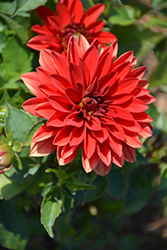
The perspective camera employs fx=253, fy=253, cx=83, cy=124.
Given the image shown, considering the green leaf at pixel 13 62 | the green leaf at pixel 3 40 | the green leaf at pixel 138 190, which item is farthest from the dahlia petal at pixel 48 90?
the green leaf at pixel 138 190

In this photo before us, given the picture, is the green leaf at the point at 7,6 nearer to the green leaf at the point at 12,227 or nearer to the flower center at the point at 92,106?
the flower center at the point at 92,106

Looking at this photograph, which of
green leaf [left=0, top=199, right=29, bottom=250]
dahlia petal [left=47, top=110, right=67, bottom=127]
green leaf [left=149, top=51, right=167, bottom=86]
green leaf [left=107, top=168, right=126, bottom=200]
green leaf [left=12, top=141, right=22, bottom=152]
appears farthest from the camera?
green leaf [left=149, top=51, right=167, bottom=86]

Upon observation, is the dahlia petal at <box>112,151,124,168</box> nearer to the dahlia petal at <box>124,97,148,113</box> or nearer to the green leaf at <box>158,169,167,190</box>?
the dahlia petal at <box>124,97,148,113</box>

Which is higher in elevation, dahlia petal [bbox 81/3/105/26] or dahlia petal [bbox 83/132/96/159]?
dahlia petal [bbox 81/3/105/26]

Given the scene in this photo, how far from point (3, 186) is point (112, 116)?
0.46 meters

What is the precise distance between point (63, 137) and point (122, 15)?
0.78 m

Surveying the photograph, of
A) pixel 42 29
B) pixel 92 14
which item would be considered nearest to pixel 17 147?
pixel 42 29

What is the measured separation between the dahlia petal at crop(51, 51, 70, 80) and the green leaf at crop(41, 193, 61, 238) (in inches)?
15.3

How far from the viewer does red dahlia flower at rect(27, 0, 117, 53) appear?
2.51 ft

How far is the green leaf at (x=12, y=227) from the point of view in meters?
0.92

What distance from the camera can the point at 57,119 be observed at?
602mm

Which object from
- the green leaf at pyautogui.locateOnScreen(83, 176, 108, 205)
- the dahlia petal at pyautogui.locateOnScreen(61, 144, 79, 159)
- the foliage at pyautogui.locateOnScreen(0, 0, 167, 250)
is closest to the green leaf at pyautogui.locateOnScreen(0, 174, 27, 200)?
the foliage at pyautogui.locateOnScreen(0, 0, 167, 250)

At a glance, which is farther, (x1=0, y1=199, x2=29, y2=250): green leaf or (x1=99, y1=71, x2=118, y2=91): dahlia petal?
(x1=0, y1=199, x2=29, y2=250): green leaf

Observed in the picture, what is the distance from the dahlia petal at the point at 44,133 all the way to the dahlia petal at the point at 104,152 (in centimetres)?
12
